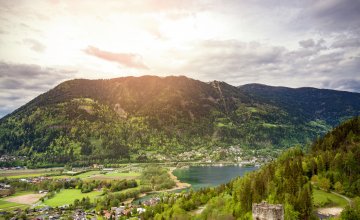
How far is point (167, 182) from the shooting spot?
139 m

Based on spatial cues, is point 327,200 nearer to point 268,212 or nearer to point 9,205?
point 268,212

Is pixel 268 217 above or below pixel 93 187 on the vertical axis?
above

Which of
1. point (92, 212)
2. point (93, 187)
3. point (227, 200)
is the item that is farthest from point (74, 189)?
point (227, 200)

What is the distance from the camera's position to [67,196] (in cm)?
12700

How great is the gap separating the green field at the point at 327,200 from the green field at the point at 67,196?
268 ft

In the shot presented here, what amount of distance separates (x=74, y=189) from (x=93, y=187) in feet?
33.9

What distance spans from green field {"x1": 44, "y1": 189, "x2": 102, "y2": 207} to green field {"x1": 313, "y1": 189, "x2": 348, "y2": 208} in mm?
81619

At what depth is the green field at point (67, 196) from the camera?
115887 mm

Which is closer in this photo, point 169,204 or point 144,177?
point 169,204

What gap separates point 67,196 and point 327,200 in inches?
3916

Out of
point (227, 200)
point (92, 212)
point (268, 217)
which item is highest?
point (268, 217)

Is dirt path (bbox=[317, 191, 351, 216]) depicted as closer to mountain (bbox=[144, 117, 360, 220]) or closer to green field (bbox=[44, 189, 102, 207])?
mountain (bbox=[144, 117, 360, 220])

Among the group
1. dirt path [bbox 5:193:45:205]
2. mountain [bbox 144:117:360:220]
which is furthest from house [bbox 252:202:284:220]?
dirt path [bbox 5:193:45:205]

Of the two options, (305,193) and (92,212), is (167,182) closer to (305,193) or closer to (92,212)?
(92,212)
